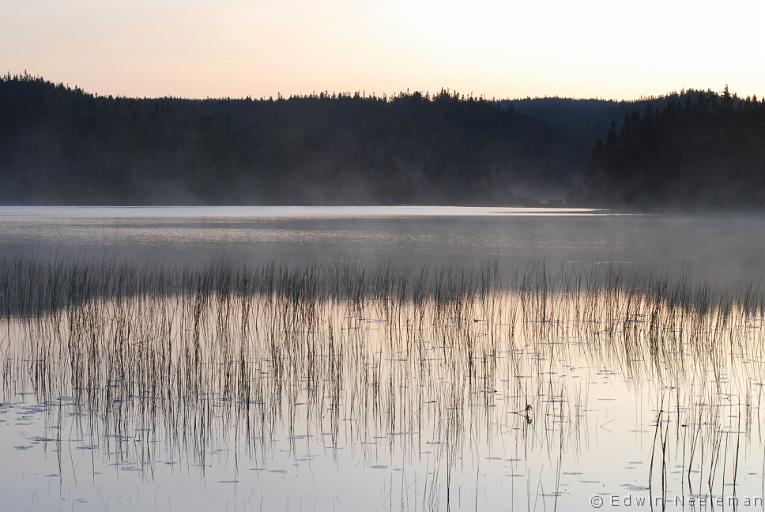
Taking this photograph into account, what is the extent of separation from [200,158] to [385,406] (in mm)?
138536

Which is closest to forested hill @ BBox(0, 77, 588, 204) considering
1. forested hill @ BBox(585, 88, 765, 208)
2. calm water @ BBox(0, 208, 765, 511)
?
forested hill @ BBox(585, 88, 765, 208)

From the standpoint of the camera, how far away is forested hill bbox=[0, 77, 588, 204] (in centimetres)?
13738

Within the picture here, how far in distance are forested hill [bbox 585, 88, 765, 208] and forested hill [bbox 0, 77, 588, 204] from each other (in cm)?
5565

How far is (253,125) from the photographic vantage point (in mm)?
156750

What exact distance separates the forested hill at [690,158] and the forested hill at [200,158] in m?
55.7

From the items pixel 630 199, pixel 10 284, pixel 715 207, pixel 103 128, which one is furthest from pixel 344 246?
pixel 103 128

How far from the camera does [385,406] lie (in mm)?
8750

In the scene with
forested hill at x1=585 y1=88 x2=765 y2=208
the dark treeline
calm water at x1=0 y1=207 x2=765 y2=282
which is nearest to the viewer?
calm water at x1=0 y1=207 x2=765 y2=282

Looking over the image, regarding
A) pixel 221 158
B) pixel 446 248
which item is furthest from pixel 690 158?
pixel 221 158

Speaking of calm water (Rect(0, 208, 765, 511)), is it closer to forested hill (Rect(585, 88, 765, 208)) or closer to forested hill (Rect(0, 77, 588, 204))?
forested hill (Rect(585, 88, 765, 208))

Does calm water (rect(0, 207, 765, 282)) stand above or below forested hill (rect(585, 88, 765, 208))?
below

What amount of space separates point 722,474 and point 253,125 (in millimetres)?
153395

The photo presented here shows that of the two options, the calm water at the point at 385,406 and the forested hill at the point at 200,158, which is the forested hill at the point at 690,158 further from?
the calm water at the point at 385,406

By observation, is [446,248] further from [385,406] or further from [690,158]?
[690,158]
